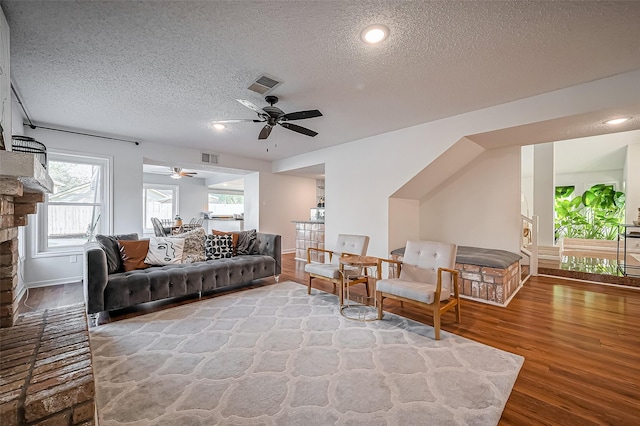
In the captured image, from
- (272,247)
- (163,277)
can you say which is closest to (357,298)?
(272,247)

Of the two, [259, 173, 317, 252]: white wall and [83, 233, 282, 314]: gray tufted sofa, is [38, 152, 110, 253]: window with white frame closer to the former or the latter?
[83, 233, 282, 314]: gray tufted sofa

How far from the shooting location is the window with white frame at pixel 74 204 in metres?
4.46

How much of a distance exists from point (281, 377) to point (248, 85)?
2719 mm

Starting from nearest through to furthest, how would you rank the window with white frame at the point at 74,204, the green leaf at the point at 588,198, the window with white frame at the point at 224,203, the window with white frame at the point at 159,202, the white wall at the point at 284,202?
1. the window with white frame at the point at 74,204
2. the white wall at the point at 284,202
3. the green leaf at the point at 588,198
4. the window with white frame at the point at 159,202
5. the window with white frame at the point at 224,203

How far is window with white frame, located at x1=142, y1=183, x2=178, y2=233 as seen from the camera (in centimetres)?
930

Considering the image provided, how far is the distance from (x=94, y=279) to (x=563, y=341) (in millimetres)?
4712

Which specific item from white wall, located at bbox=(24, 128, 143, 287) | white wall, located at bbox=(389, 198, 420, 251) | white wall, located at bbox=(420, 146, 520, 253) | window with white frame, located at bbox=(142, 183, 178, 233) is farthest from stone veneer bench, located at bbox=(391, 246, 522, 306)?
window with white frame, located at bbox=(142, 183, 178, 233)

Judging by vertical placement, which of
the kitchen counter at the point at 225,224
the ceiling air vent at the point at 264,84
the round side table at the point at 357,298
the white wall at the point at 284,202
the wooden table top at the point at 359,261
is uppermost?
the ceiling air vent at the point at 264,84

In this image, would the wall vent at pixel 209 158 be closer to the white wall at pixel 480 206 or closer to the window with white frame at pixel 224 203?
the white wall at pixel 480 206

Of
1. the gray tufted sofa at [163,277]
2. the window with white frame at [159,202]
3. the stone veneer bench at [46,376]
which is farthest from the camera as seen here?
the window with white frame at [159,202]

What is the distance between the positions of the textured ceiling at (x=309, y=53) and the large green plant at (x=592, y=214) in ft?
22.8

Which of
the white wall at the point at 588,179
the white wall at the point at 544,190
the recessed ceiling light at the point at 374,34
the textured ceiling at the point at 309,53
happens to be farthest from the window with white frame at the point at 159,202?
the white wall at the point at 588,179

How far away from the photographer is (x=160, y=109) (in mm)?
3527

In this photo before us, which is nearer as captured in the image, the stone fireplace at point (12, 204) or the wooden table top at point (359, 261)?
the stone fireplace at point (12, 204)
